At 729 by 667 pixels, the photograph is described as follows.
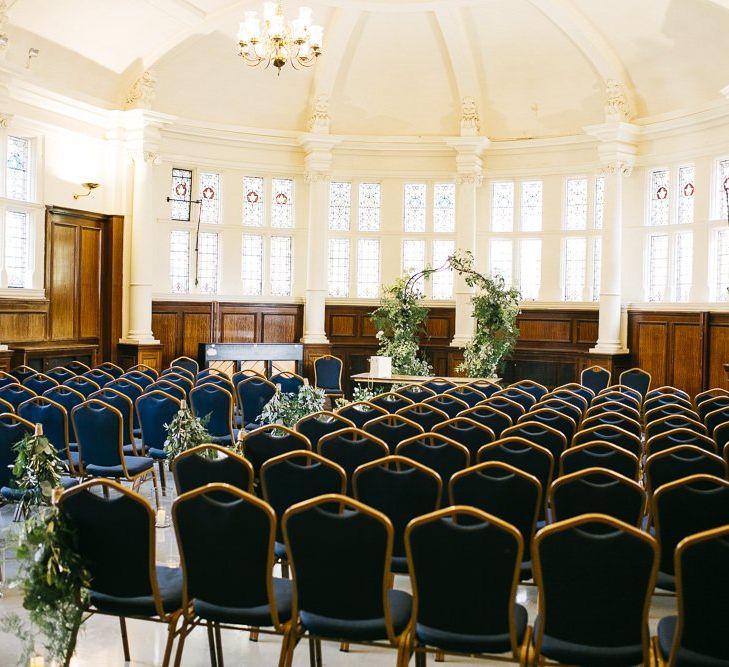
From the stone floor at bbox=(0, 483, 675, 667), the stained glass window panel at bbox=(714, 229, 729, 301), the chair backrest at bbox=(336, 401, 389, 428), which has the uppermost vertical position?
the stained glass window panel at bbox=(714, 229, 729, 301)

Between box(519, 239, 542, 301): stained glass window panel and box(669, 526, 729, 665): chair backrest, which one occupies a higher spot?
box(519, 239, 542, 301): stained glass window panel

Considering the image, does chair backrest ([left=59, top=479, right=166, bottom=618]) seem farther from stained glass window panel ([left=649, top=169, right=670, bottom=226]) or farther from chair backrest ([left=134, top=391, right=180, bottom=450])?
stained glass window panel ([left=649, top=169, right=670, bottom=226])

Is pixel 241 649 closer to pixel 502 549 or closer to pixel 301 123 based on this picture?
pixel 502 549

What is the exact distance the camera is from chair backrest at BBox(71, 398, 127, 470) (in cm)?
645

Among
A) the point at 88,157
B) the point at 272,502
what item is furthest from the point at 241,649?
the point at 88,157

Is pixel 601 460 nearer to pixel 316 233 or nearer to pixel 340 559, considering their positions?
pixel 340 559

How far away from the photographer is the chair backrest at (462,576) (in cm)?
311

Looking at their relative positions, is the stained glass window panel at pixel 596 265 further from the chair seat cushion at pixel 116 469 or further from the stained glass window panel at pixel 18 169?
the chair seat cushion at pixel 116 469

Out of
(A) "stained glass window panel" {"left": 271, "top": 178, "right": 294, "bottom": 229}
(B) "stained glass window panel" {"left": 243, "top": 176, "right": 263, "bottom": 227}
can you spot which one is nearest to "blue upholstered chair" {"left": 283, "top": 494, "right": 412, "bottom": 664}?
(B) "stained glass window panel" {"left": 243, "top": 176, "right": 263, "bottom": 227}

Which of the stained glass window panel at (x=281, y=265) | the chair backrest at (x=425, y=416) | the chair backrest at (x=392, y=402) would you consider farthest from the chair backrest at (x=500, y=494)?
the stained glass window panel at (x=281, y=265)

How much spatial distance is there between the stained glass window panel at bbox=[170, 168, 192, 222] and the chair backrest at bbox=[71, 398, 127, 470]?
948 centimetres

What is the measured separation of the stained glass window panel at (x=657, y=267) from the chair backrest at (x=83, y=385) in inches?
412

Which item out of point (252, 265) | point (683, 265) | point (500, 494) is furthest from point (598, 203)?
point (500, 494)

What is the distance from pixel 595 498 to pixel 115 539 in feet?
7.73
